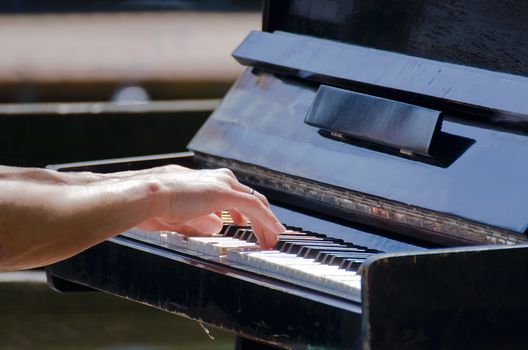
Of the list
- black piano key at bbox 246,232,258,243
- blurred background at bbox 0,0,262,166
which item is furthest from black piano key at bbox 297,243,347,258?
blurred background at bbox 0,0,262,166

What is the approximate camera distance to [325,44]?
2.72m

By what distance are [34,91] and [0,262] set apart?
11.0 ft

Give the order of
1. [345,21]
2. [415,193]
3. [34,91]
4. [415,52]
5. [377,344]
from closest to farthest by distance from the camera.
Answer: [377,344], [415,193], [415,52], [345,21], [34,91]

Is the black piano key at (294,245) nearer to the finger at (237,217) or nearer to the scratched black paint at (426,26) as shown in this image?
the finger at (237,217)

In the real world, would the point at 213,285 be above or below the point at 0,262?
below

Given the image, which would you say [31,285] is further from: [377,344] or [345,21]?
[377,344]

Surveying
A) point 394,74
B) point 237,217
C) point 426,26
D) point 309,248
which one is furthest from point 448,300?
point 426,26

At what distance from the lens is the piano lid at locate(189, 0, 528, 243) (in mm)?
2182

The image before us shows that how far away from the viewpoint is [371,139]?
2.41 m

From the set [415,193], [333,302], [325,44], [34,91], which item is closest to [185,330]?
[34,91]

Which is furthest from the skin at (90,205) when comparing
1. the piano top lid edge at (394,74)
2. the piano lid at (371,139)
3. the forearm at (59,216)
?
the piano top lid edge at (394,74)

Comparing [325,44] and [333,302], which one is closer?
[333,302]

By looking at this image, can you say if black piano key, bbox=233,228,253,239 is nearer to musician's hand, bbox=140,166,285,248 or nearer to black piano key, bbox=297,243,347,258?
musician's hand, bbox=140,166,285,248

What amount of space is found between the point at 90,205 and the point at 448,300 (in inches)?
21.8
